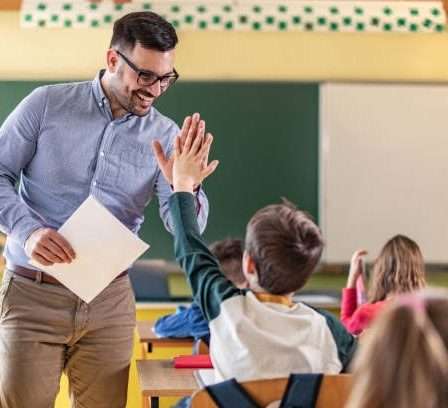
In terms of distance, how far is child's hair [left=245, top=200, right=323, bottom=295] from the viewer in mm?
2266

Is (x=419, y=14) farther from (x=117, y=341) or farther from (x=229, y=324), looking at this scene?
(x=229, y=324)

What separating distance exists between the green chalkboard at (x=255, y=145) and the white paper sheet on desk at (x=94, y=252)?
3347 mm

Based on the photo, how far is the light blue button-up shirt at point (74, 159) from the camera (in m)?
2.82

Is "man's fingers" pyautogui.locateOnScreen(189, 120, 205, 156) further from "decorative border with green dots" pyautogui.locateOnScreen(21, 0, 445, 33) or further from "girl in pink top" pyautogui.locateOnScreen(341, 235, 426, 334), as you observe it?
"decorative border with green dots" pyautogui.locateOnScreen(21, 0, 445, 33)

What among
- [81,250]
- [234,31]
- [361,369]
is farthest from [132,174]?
[234,31]

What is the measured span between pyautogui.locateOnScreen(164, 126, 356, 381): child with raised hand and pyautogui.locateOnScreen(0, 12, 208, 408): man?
514mm

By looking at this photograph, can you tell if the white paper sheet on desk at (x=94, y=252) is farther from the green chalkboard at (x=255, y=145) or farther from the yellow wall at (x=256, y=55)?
the yellow wall at (x=256, y=55)

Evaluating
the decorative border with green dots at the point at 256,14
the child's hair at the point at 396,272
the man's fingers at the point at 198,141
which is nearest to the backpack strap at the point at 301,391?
the man's fingers at the point at 198,141

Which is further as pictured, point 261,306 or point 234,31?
point 234,31

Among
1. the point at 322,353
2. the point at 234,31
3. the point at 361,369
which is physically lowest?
the point at 322,353

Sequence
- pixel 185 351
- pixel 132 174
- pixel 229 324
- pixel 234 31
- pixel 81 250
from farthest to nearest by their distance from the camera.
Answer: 1. pixel 234 31
2. pixel 185 351
3. pixel 132 174
4. pixel 81 250
5. pixel 229 324

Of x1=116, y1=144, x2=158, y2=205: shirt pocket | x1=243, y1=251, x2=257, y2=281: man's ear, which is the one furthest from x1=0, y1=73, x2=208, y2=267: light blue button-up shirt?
x1=243, y1=251, x2=257, y2=281: man's ear

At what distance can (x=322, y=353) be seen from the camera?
7.19 ft

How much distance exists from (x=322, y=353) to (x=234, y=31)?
4.25m
